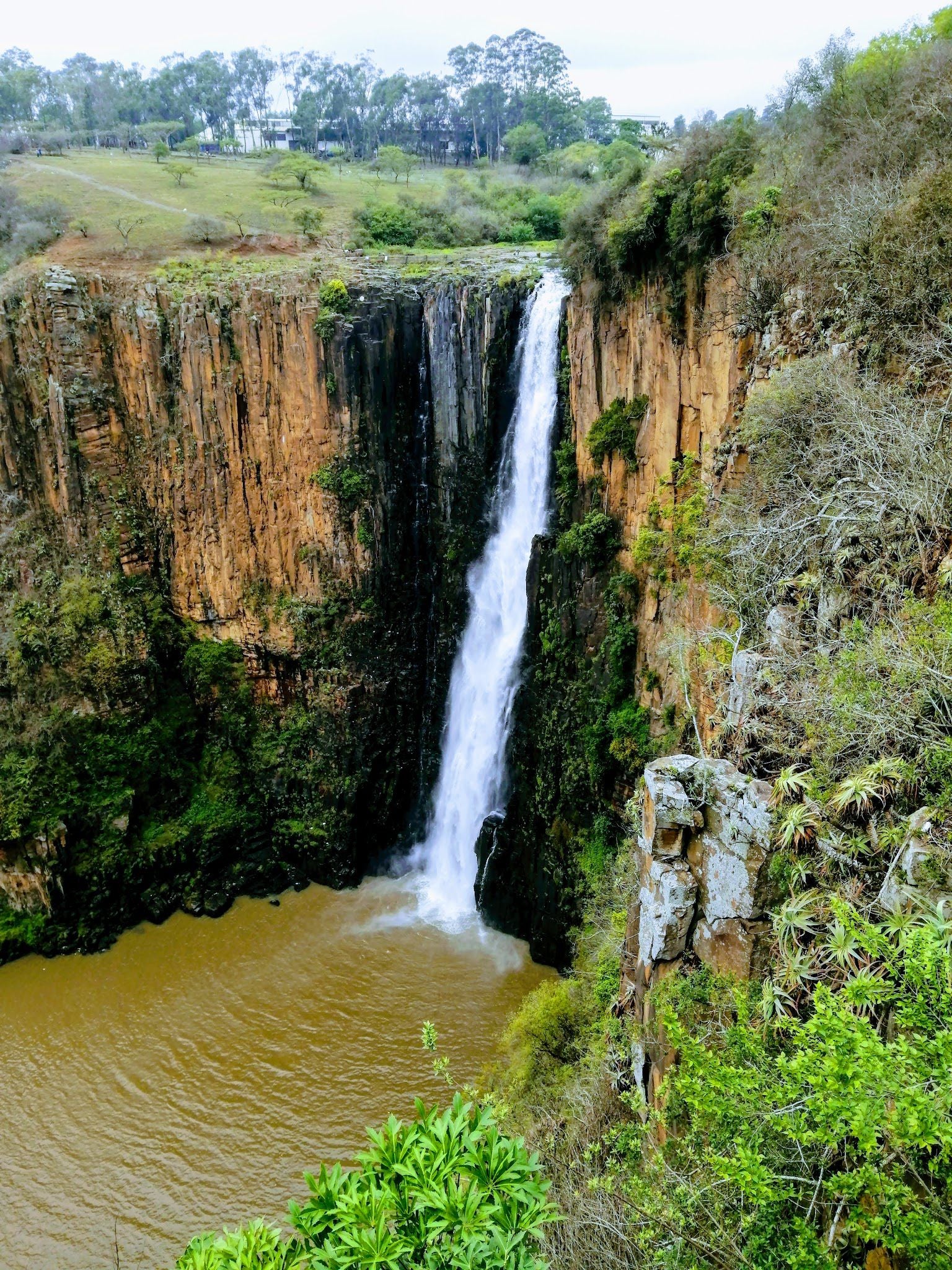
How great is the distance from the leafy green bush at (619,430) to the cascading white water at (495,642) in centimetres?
169

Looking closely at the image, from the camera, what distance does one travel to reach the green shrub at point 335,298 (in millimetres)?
17562

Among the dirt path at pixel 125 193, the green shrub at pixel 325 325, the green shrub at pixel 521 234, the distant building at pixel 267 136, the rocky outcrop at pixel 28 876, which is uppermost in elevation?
the distant building at pixel 267 136

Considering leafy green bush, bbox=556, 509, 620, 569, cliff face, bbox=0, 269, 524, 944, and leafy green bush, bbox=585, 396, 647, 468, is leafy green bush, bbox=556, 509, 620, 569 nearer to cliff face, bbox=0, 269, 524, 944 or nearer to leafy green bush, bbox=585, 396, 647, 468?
leafy green bush, bbox=585, 396, 647, 468

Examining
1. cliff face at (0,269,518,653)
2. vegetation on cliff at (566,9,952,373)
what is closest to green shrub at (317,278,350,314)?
cliff face at (0,269,518,653)

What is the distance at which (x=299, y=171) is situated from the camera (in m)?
29.6

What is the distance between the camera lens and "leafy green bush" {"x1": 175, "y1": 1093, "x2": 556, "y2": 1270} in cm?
418

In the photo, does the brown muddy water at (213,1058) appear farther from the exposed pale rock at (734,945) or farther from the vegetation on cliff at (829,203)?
the vegetation on cliff at (829,203)

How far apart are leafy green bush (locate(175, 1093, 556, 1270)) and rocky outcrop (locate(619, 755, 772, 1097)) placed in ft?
8.56

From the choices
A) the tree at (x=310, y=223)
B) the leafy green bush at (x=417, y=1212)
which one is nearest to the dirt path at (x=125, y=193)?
the tree at (x=310, y=223)

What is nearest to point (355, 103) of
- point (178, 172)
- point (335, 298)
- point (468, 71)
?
point (468, 71)

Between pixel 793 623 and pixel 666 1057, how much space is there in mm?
4276

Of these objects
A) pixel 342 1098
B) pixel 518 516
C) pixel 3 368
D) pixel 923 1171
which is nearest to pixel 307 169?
pixel 3 368

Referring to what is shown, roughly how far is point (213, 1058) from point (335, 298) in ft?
50.1

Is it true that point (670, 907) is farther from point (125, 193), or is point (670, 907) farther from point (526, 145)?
point (526, 145)
